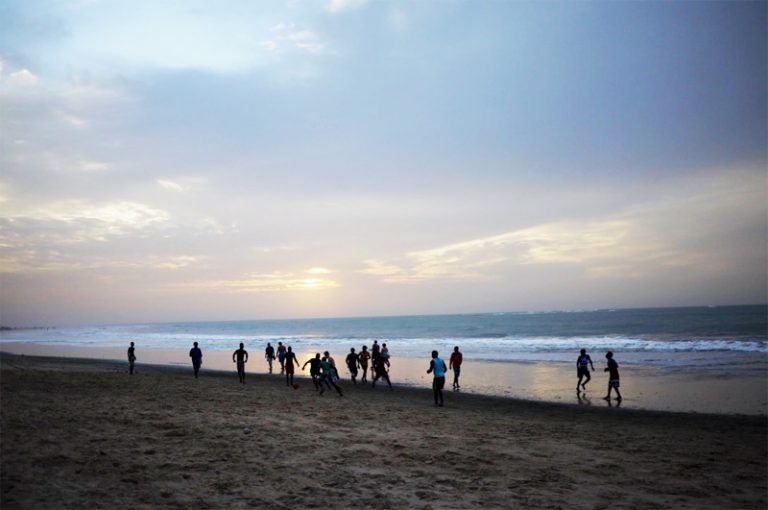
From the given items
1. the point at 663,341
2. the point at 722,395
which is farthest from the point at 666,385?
the point at 663,341

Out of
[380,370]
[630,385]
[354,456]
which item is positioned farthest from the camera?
[630,385]

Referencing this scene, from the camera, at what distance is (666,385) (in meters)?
20.9

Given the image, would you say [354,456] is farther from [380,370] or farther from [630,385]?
[630,385]

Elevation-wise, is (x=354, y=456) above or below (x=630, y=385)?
above

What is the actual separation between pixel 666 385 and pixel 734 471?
13.6 m

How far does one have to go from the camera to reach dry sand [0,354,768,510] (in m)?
6.89

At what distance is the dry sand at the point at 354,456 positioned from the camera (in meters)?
6.89

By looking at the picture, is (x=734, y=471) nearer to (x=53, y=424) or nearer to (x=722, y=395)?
(x=722, y=395)

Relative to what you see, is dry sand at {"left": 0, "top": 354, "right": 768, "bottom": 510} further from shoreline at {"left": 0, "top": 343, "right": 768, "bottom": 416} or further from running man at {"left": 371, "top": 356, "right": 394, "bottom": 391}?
running man at {"left": 371, "top": 356, "right": 394, "bottom": 391}

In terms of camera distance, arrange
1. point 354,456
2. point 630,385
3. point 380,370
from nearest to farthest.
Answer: point 354,456 < point 380,370 < point 630,385

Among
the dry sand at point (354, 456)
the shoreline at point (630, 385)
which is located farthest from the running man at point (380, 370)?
the dry sand at point (354, 456)

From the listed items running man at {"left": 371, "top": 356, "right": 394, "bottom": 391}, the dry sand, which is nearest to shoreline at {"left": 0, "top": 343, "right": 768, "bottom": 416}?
running man at {"left": 371, "top": 356, "right": 394, "bottom": 391}

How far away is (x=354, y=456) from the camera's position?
8.96m

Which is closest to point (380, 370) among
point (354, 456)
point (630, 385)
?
point (630, 385)
